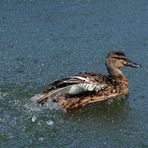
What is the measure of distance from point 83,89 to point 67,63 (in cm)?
147

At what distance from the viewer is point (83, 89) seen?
847 cm

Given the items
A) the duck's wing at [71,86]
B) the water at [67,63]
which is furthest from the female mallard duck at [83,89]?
the water at [67,63]

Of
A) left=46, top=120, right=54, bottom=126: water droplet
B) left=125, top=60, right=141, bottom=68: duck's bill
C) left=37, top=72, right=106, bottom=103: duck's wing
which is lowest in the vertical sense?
left=46, top=120, right=54, bottom=126: water droplet

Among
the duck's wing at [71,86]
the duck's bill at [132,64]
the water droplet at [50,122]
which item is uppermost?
the duck's wing at [71,86]

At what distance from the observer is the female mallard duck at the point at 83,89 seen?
8.34m

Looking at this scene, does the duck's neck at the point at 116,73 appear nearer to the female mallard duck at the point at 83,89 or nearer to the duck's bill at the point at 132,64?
the female mallard duck at the point at 83,89

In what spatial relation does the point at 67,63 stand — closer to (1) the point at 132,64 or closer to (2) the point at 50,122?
(1) the point at 132,64

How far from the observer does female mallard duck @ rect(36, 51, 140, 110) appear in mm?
8336

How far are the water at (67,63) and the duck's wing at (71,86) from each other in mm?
227

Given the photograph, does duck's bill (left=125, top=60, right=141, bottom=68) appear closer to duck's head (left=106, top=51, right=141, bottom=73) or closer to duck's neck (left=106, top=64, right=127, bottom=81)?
duck's head (left=106, top=51, right=141, bottom=73)

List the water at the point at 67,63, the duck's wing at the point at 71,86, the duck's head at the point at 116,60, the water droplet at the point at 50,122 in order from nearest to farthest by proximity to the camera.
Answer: the water at the point at 67,63, the water droplet at the point at 50,122, the duck's wing at the point at 71,86, the duck's head at the point at 116,60

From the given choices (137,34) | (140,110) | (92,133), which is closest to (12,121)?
(92,133)

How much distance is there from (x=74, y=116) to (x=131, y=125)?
0.77m

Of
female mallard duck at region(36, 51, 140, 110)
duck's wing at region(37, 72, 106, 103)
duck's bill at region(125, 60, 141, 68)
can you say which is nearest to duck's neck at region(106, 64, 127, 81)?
female mallard duck at region(36, 51, 140, 110)
